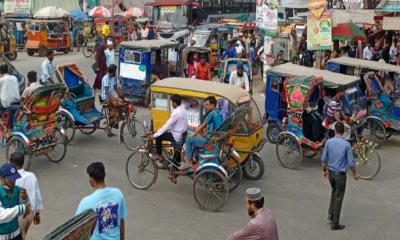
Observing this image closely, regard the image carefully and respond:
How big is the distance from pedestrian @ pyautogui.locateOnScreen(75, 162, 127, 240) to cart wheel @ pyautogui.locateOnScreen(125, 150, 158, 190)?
4204mm

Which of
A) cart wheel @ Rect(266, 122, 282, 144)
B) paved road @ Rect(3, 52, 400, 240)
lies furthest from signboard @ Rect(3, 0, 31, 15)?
cart wheel @ Rect(266, 122, 282, 144)

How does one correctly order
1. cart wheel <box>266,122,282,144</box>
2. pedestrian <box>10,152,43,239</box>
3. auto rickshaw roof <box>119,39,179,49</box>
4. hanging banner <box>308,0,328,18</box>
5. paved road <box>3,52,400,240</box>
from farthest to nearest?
1. auto rickshaw roof <box>119,39,179,49</box>
2. hanging banner <box>308,0,328,18</box>
3. cart wheel <box>266,122,282,144</box>
4. paved road <box>3,52,400,240</box>
5. pedestrian <box>10,152,43,239</box>

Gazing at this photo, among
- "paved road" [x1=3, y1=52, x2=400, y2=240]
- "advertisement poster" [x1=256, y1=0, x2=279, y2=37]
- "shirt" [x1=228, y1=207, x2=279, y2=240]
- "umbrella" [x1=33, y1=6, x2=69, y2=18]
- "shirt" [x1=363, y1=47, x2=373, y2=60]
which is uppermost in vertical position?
"umbrella" [x1=33, y1=6, x2=69, y2=18]

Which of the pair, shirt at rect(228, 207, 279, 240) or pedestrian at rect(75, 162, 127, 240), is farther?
shirt at rect(228, 207, 279, 240)

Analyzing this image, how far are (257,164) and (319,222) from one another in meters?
2.14

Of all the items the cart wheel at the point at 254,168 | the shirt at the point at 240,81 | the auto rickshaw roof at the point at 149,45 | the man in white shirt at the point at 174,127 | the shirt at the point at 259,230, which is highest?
the auto rickshaw roof at the point at 149,45

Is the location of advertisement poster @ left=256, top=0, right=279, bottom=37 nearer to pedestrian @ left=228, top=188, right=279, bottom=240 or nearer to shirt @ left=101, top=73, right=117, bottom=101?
shirt @ left=101, top=73, right=117, bottom=101

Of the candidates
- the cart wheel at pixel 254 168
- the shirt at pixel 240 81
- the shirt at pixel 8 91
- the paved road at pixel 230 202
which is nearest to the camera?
the paved road at pixel 230 202

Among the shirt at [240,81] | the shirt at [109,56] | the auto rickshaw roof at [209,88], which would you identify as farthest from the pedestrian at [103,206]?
the shirt at [109,56]

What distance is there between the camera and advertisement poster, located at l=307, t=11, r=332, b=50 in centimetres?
1560

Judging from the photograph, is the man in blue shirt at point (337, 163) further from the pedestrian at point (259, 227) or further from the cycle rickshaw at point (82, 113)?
the cycle rickshaw at point (82, 113)

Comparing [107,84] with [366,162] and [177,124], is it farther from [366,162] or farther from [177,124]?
[366,162]

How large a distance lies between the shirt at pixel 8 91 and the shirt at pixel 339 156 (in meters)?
6.04

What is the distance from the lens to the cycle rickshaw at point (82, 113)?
1214 centimetres
